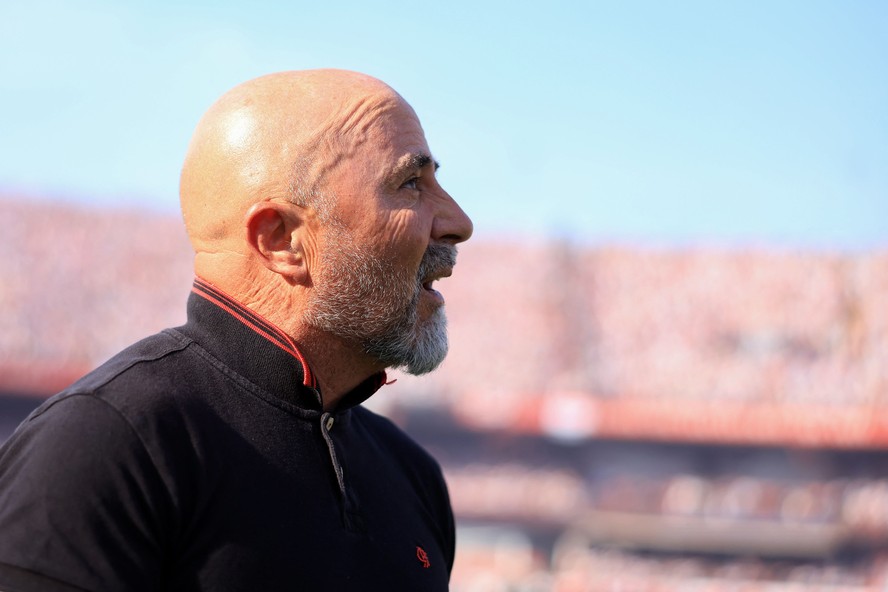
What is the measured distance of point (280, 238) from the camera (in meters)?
1.71

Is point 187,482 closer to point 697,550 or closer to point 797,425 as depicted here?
point 697,550

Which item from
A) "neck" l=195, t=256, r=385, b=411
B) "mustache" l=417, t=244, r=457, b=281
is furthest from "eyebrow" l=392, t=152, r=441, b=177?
"neck" l=195, t=256, r=385, b=411

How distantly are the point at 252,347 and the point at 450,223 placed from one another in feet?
1.35

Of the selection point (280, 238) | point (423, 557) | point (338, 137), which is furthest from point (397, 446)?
point (338, 137)

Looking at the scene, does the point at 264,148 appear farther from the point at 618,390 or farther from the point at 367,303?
the point at 618,390

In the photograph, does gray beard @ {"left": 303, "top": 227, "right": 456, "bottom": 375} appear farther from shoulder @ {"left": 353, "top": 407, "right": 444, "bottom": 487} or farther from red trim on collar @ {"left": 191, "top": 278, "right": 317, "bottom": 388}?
shoulder @ {"left": 353, "top": 407, "right": 444, "bottom": 487}

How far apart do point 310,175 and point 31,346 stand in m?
18.5

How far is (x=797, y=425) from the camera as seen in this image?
16734 millimetres

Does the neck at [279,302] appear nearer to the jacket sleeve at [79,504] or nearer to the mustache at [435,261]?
the mustache at [435,261]

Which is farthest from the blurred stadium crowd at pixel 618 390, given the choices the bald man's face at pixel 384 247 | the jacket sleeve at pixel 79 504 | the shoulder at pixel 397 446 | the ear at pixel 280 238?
the jacket sleeve at pixel 79 504

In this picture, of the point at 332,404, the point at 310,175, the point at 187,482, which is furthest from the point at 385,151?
the point at 187,482

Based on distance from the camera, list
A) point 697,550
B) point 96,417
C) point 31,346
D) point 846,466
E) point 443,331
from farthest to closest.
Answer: point 31,346
point 846,466
point 697,550
point 443,331
point 96,417

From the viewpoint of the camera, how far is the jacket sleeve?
129cm

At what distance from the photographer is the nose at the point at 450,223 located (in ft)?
5.95
